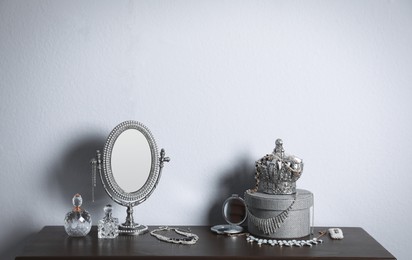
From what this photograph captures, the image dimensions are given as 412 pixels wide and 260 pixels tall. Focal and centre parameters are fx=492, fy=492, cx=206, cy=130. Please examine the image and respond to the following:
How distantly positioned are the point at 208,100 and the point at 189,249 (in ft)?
1.96

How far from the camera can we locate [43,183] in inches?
73.1

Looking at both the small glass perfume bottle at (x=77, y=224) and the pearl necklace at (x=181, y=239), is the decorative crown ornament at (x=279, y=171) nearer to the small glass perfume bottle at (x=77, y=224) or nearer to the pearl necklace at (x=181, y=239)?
the pearl necklace at (x=181, y=239)

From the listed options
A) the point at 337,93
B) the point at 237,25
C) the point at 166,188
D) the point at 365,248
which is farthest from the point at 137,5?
the point at 365,248

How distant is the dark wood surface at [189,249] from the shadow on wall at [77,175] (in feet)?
0.60

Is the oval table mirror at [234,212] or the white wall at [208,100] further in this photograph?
the white wall at [208,100]

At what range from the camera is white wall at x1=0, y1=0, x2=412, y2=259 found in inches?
72.8

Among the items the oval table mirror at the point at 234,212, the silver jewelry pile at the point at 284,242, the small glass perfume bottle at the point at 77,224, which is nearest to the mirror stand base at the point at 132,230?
the small glass perfume bottle at the point at 77,224

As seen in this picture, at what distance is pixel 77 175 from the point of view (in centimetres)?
187

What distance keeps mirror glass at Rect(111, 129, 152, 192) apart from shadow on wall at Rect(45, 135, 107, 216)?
0.18 m

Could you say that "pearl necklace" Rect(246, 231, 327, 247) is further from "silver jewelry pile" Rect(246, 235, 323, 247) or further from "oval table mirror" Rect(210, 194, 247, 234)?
"oval table mirror" Rect(210, 194, 247, 234)

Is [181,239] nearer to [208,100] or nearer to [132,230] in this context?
[132,230]

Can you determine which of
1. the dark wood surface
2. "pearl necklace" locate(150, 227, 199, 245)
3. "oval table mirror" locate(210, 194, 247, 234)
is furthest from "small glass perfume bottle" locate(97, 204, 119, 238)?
"oval table mirror" locate(210, 194, 247, 234)

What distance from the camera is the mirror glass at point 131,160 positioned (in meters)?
1.70

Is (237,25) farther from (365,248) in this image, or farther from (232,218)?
(365,248)
